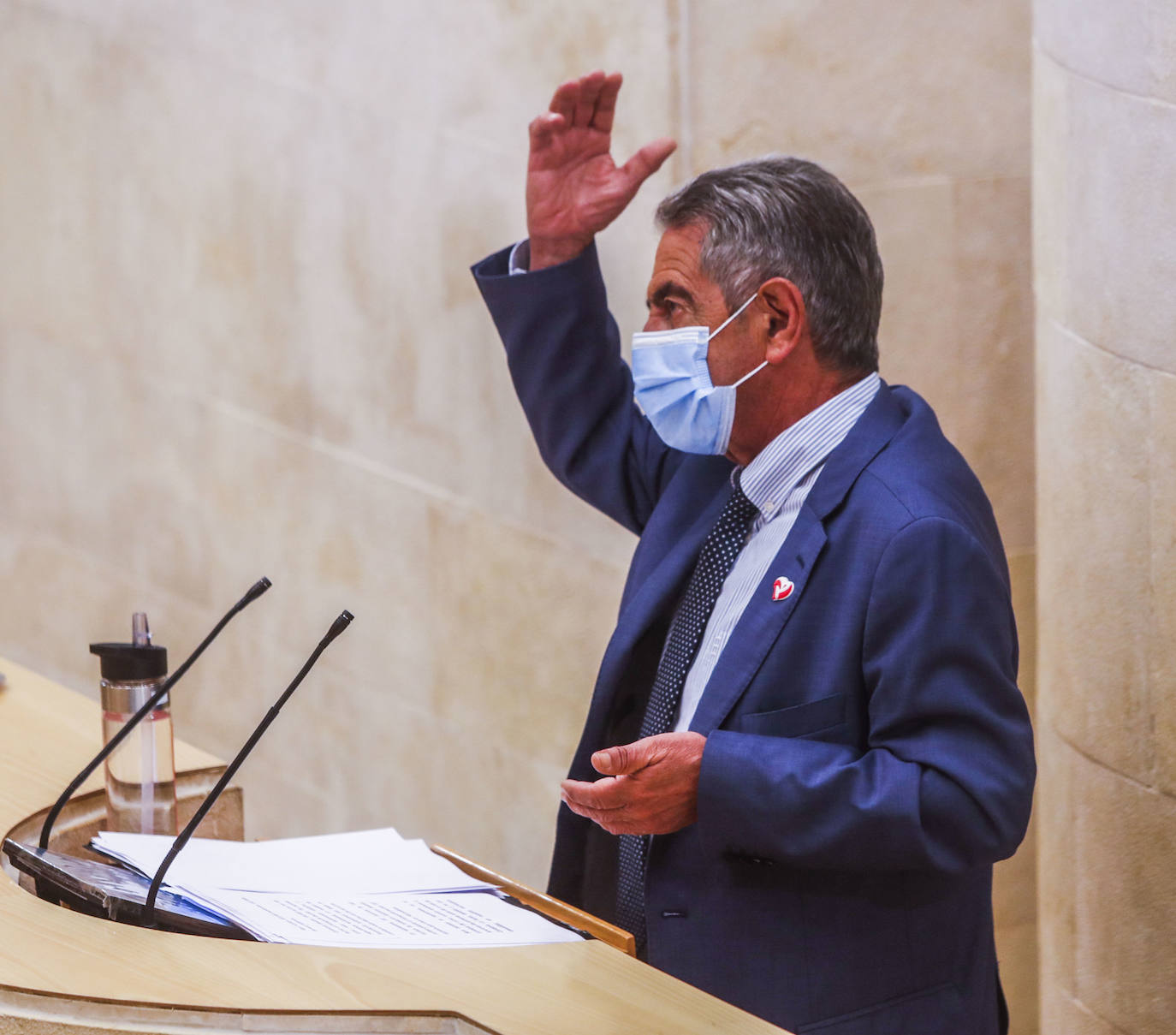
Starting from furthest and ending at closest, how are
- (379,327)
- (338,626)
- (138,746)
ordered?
(379,327) < (138,746) < (338,626)

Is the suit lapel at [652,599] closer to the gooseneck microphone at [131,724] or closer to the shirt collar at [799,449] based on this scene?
the shirt collar at [799,449]

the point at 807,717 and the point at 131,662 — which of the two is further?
the point at 131,662

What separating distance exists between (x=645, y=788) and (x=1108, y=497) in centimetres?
103

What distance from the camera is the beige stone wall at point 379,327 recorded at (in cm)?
318

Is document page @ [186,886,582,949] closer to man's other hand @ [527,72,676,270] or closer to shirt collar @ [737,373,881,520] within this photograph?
shirt collar @ [737,373,881,520]

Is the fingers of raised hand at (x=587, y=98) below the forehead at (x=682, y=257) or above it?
above

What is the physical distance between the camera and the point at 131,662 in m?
2.26

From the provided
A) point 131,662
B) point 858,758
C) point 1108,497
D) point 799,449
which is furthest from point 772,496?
point 131,662

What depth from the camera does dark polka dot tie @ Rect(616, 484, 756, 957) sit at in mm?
2312

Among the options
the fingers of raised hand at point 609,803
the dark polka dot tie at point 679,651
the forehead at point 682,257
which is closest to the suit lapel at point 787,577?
the dark polka dot tie at point 679,651

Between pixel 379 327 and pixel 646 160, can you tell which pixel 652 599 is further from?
pixel 379 327

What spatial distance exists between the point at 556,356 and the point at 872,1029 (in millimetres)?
1116

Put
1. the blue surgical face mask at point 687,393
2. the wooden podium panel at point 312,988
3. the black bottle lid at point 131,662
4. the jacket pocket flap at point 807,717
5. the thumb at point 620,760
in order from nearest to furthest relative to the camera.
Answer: the wooden podium panel at point 312,988, the thumb at point 620,760, the jacket pocket flap at point 807,717, the black bottle lid at point 131,662, the blue surgical face mask at point 687,393

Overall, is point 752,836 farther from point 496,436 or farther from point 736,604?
point 496,436
